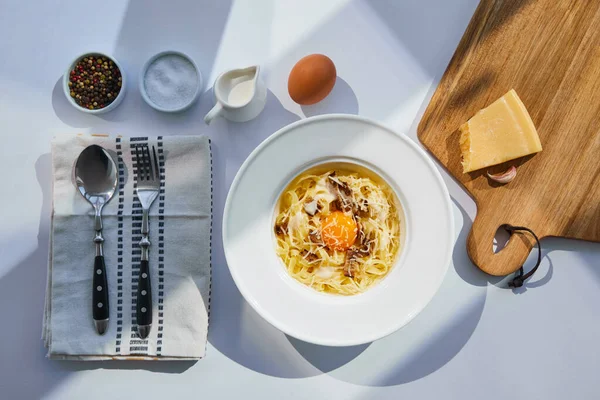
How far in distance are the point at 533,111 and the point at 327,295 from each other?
3.16 feet

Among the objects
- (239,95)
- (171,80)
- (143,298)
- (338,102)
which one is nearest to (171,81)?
(171,80)

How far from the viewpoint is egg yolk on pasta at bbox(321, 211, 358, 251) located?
1.68 meters

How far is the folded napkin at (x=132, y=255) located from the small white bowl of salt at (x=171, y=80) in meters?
0.14

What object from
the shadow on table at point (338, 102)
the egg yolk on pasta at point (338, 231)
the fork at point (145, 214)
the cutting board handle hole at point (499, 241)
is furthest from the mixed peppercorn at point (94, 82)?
the cutting board handle hole at point (499, 241)

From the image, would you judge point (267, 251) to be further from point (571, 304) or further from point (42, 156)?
point (571, 304)

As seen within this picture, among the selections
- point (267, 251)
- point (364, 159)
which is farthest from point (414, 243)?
point (267, 251)

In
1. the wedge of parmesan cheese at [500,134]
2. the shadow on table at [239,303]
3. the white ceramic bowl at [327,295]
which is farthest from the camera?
the shadow on table at [239,303]

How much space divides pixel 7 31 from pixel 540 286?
2.18 meters

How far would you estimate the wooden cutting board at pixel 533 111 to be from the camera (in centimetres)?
177

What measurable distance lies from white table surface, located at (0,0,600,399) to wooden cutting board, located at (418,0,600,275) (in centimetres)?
9

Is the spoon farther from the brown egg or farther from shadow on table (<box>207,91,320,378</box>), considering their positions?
the brown egg

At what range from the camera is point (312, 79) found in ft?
5.57

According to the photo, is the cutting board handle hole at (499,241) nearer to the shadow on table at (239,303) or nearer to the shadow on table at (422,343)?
the shadow on table at (422,343)

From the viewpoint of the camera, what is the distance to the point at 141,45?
1882 millimetres
